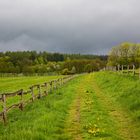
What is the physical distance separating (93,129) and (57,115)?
12.7 feet

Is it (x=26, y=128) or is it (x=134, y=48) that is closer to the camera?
(x=26, y=128)

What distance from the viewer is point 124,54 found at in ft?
484

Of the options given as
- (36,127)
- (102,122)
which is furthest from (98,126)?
(36,127)

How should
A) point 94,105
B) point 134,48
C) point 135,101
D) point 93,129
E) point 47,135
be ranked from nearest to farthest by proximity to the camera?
point 47,135 < point 93,129 < point 135,101 < point 94,105 < point 134,48

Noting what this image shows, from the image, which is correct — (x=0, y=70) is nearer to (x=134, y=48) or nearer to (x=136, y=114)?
(x=134, y=48)

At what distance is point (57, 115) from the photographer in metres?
17.4

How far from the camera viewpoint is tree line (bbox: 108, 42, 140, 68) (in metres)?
140

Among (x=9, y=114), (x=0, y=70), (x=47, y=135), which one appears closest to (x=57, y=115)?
(x=9, y=114)

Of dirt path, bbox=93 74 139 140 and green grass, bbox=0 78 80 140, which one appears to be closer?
green grass, bbox=0 78 80 140

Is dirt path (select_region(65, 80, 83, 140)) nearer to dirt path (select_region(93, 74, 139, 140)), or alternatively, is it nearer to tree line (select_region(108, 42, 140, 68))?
dirt path (select_region(93, 74, 139, 140))

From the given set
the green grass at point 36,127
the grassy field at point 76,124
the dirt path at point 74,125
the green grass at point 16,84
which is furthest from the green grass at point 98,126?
the green grass at point 16,84

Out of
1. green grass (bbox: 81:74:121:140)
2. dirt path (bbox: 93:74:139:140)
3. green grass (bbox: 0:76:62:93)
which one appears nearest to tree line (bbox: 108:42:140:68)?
green grass (bbox: 0:76:62:93)

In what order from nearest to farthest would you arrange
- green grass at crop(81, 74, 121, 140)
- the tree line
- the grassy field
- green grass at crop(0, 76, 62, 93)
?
the grassy field → green grass at crop(81, 74, 121, 140) → green grass at crop(0, 76, 62, 93) → the tree line

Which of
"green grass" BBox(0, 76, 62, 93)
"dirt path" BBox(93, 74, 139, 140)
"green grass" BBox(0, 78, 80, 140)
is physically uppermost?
"green grass" BBox(0, 78, 80, 140)
